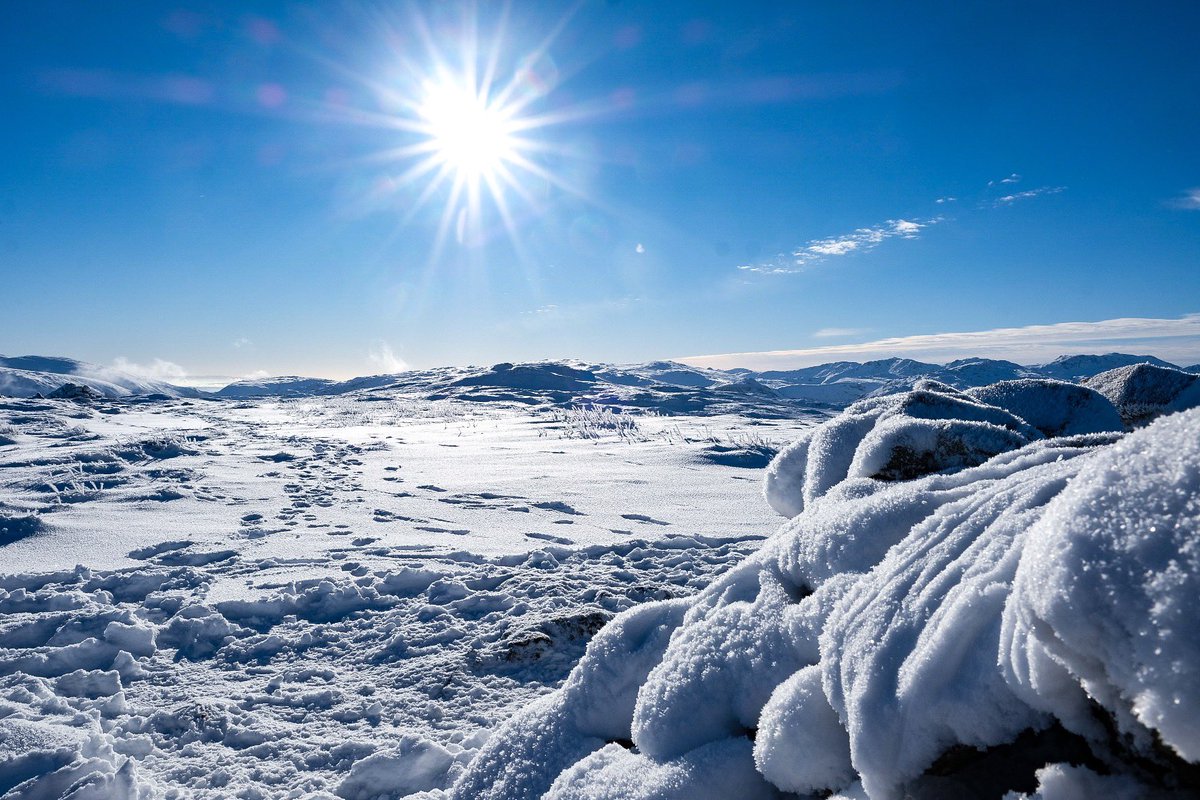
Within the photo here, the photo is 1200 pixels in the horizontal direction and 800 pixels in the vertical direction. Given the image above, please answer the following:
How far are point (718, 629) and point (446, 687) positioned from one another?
260cm

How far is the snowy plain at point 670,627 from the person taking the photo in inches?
41.4

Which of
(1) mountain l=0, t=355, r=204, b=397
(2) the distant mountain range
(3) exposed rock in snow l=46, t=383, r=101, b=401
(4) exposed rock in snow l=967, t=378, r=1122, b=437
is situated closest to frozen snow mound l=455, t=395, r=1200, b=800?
(4) exposed rock in snow l=967, t=378, r=1122, b=437

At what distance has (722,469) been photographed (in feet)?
42.2

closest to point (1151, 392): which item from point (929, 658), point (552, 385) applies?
point (929, 658)

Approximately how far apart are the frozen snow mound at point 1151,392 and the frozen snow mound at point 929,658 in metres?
3.14

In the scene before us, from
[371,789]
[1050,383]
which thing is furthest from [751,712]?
[1050,383]

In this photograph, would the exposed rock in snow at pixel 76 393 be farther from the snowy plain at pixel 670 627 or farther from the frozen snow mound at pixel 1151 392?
the frozen snow mound at pixel 1151 392

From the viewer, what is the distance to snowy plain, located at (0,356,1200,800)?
3.45ft

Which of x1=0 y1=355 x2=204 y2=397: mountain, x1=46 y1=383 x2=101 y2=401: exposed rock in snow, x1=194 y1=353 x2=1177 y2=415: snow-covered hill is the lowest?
x1=194 y1=353 x2=1177 y2=415: snow-covered hill

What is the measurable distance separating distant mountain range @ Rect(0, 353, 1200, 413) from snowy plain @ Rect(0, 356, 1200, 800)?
39.5 m

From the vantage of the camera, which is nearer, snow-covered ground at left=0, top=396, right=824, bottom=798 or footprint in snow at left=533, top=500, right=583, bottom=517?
snow-covered ground at left=0, top=396, right=824, bottom=798

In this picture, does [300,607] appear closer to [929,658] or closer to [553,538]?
[553,538]

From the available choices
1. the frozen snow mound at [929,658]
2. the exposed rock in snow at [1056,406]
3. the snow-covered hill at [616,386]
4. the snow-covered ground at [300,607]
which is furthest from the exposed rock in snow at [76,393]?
the exposed rock in snow at [1056,406]

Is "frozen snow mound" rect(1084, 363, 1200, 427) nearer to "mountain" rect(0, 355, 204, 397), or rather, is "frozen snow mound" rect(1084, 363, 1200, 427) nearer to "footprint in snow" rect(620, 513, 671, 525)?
"footprint in snow" rect(620, 513, 671, 525)
